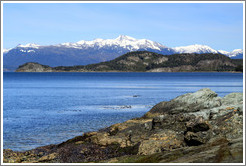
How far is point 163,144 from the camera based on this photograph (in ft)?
73.7

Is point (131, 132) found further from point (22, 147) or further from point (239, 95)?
point (239, 95)

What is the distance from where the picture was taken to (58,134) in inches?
1465

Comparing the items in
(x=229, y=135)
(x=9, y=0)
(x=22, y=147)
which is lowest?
(x=22, y=147)

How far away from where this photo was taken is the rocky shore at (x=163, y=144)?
16.0 meters

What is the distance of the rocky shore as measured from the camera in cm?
1603

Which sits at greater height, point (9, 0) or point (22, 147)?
point (9, 0)

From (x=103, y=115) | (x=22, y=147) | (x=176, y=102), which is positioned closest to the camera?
(x=22, y=147)

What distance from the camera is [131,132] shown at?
27.6 m

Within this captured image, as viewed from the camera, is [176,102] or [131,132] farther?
[176,102]

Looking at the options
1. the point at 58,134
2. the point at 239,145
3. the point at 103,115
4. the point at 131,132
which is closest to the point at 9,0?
the point at 239,145

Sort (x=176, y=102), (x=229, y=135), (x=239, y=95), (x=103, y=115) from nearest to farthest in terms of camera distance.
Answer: (x=229, y=135), (x=239, y=95), (x=176, y=102), (x=103, y=115)

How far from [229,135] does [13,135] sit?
24311 mm

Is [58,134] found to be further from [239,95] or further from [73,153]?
[239,95]

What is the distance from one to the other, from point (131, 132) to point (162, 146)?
572 cm
